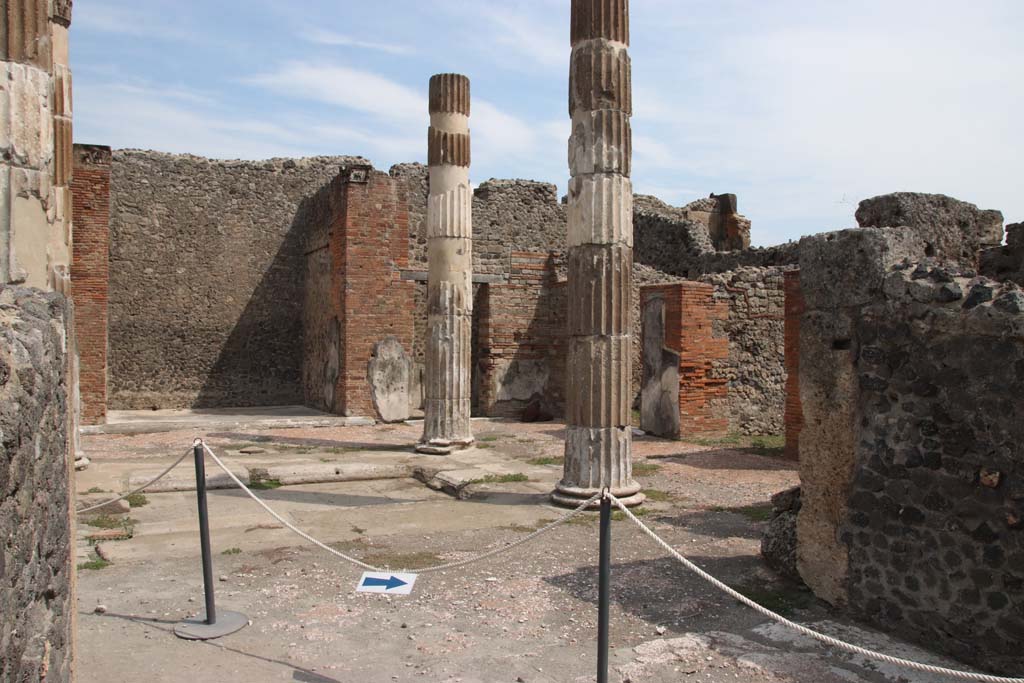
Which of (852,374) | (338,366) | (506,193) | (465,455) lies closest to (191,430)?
(338,366)

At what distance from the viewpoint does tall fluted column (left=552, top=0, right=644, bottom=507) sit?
24.6 ft

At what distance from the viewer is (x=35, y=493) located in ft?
6.82

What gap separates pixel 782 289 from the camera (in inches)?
519

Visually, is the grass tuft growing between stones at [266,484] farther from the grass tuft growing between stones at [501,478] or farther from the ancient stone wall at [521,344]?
the ancient stone wall at [521,344]

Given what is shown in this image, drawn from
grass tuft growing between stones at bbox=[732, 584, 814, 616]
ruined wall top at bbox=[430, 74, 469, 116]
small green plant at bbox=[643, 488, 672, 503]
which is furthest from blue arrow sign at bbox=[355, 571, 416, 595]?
ruined wall top at bbox=[430, 74, 469, 116]

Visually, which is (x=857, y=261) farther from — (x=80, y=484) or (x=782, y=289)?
(x=782, y=289)

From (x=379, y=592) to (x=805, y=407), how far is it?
8.55 feet

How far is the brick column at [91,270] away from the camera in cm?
1247

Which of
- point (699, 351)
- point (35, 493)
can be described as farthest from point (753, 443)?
point (35, 493)

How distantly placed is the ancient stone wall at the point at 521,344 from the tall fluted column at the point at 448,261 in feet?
15.3

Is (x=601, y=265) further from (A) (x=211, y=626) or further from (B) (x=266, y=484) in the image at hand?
(A) (x=211, y=626)

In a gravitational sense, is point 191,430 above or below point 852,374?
below

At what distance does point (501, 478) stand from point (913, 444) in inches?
197

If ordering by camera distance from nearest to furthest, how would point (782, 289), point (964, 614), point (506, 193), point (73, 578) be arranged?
point (73, 578)
point (964, 614)
point (782, 289)
point (506, 193)
